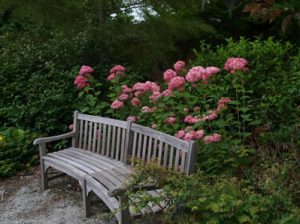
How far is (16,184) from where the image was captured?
201 inches

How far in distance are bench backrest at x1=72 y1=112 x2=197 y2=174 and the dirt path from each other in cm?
49

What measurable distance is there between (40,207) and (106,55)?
293 cm

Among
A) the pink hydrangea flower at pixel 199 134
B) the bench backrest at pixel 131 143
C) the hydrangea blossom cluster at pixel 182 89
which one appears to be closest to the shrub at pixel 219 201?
the bench backrest at pixel 131 143

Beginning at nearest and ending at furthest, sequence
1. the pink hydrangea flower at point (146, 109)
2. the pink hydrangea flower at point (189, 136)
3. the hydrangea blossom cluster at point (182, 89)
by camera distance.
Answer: the pink hydrangea flower at point (189, 136) → the hydrangea blossom cluster at point (182, 89) → the pink hydrangea flower at point (146, 109)

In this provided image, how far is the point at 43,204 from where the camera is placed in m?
4.48

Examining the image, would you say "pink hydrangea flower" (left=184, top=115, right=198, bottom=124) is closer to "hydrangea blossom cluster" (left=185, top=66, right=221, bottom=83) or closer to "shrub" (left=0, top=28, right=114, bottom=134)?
"hydrangea blossom cluster" (left=185, top=66, right=221, bottom=83)

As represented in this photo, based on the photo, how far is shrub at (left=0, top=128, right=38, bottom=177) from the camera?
5.41 m

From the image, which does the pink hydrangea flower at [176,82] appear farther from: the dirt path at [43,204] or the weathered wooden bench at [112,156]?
the dirt path at [43,204]

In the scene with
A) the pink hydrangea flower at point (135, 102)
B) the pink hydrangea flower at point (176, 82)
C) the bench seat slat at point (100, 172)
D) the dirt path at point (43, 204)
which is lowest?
the dirt path at point (43, 204)

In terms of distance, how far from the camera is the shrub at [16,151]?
5410mm

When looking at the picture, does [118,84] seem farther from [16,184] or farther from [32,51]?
[32,51]

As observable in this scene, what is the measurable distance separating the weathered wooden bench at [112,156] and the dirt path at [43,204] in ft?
0.50

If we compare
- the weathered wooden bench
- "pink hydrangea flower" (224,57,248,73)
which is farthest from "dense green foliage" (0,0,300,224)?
the weathered wooden bench

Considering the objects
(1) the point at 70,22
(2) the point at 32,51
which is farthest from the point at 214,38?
(2) the point at 32,51
